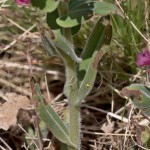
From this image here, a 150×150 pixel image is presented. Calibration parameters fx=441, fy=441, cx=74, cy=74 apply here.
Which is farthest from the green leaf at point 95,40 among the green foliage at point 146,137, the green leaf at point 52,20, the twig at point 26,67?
the twig at point 26,67

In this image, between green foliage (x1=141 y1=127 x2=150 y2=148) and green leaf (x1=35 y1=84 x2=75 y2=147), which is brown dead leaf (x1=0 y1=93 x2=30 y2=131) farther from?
green foliage (x1=141 y1=127 x2=150 y2=148)

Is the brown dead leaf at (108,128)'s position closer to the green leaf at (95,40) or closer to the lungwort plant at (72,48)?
the lungwort plant at (72,48)

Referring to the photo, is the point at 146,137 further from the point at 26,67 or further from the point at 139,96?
the point at 26,67

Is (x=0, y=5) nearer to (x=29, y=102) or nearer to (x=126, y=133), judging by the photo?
(x=29, y=102)

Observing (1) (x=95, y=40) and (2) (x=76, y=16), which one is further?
(1) (x=95, y=40)

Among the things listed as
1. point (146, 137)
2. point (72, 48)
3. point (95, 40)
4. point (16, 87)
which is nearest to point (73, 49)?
point (72, 48)

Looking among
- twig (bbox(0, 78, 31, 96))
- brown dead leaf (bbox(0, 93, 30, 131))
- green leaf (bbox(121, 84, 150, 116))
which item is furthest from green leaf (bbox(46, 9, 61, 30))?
twig (bbox(0, 78, 31, 96))

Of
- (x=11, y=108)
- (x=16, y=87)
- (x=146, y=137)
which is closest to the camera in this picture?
(x=146, y=137)

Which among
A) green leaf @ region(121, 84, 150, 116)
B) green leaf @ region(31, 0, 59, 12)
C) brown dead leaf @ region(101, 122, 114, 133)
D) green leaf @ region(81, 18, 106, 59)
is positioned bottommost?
brown dead leaf @ region(101, 122, 114, 133)
